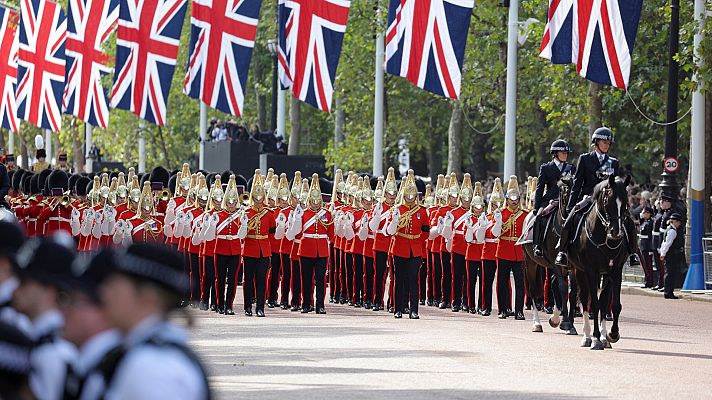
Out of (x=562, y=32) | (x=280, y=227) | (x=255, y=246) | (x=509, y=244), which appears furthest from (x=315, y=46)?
(x=509, y=244)

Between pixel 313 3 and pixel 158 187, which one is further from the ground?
pixel 313 3

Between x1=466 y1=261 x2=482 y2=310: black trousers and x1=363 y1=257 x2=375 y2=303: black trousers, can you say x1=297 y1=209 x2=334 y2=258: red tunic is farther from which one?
x1=466 y1=261 x2=482 y2=310: black trousers

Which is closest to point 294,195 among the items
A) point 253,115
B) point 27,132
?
point 253,115

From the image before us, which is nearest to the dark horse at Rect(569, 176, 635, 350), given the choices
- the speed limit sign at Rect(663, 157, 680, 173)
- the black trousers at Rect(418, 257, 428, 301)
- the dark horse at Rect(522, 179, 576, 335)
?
the dark horse at Rect(522, 179, 576, 335)

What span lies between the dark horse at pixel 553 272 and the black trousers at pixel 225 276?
3.94 metres

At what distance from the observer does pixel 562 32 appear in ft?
77.4

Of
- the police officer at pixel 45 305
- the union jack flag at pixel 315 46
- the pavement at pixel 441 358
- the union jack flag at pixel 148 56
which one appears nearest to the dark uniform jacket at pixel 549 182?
the pavement at pixel 441 358

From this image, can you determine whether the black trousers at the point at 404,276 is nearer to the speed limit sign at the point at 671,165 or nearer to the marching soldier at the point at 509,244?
the marching soldier at the point at 509,244

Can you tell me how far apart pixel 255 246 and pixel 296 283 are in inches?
40.5

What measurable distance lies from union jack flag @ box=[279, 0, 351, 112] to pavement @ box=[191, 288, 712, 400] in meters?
7.78

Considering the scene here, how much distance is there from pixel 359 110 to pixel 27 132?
2950cm

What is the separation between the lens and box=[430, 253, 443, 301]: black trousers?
2358cm

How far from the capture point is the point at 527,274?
19547mm

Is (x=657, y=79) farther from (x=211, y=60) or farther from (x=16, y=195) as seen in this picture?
(x=16, y=195)
